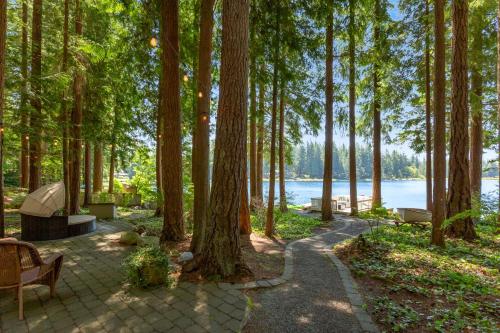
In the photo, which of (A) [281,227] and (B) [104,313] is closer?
(B) [104,313]

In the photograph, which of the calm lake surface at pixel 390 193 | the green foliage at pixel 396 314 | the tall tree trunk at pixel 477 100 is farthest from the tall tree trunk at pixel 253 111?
the tall tree trunk at pixel 477 100

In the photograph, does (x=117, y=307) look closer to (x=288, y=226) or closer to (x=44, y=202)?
(x=44, y=202)

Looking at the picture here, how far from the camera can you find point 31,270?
3.47 meters

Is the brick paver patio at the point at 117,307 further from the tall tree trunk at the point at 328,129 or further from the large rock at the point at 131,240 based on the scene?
the tall tree trunk at the point at 328,129

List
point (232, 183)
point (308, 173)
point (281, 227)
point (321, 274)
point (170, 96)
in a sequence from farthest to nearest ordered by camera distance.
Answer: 1. point (308, 173)
2. point (281, 227)
3. point (170, 96)
4. point (321, 274)
5. point (232, 183)

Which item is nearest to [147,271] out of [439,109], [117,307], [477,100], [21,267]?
[117,307]

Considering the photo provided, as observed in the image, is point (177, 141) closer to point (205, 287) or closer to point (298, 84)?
point (205, 287)

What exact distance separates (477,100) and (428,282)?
8.92m

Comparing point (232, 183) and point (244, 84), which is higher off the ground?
point (244, 84)

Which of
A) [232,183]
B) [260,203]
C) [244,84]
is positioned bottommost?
[260,203]

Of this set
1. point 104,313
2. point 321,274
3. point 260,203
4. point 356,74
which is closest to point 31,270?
point 104,313

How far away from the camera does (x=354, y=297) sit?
3785 millimetres

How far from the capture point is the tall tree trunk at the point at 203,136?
5.29 m

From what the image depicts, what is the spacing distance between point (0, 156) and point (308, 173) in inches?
3232
